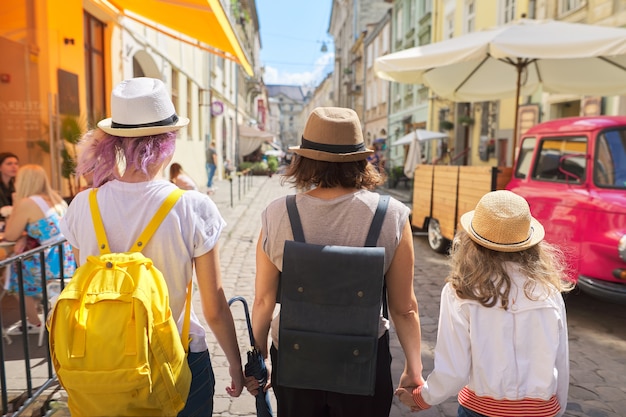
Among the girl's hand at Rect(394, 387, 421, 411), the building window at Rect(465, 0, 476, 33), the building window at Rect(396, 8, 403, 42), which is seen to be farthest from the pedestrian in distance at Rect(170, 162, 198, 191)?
the building window at Rect(396, 8, 403, 42)

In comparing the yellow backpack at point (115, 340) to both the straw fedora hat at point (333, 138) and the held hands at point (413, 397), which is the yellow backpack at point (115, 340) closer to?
the straw fedora hat at point (333, 138)

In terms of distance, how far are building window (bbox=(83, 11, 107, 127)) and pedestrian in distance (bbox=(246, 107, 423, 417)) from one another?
6952mm

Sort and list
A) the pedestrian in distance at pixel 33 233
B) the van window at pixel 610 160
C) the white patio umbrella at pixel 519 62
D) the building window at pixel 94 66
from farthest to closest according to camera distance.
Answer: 1. the building window at pixel 94 66
2. the white patio umbrella at pixel 519 62
3. the van window at pixel 610 160
4. the pedestrian in distance at pixel 33 233

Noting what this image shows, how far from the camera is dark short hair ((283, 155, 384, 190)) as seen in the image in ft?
6.14

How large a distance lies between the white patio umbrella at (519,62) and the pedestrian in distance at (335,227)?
5288 millimetres

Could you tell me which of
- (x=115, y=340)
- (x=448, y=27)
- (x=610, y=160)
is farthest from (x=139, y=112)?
(x=448, y=27)

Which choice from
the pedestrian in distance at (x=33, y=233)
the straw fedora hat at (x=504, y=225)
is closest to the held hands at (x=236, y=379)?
the straw fedora hat at (x=504, y=225)

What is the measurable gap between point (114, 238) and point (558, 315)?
5.29 ft

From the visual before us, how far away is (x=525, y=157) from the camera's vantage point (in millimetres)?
6094

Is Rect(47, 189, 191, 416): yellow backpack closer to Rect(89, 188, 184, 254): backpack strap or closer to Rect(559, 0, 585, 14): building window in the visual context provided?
Rect(89, 188, 184, 254): backpack strap

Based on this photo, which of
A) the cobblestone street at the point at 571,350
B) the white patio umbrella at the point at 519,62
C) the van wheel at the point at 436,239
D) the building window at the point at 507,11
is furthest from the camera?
the building window at the point at 507,11

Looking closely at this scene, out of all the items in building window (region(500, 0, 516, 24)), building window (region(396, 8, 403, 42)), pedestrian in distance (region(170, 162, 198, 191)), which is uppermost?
building window (region(396, 8, 403, 42))

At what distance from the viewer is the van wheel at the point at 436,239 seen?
26.2 ft

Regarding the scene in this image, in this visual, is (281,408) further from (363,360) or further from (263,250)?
(263,250)
